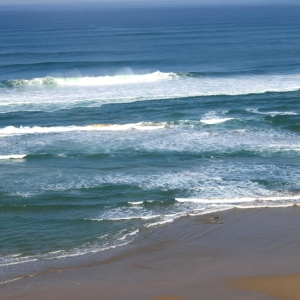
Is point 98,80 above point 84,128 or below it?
above

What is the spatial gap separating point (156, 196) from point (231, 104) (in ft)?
51.1

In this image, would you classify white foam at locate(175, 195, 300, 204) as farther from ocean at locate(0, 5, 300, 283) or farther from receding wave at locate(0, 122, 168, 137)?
receding wave at locate(0, 122, 168, 137)

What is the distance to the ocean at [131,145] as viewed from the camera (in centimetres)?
1980

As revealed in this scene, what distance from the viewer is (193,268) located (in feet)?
53.9

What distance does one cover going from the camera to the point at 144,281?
15.7m

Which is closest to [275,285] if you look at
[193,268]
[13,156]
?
[193,268]

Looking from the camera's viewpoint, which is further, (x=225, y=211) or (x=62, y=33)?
(x=62, y=33)

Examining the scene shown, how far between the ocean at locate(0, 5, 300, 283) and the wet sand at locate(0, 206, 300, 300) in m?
0.77

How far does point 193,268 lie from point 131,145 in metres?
13.0

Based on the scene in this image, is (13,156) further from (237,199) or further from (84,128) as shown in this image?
(237,199)

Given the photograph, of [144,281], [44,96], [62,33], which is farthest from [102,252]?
[62,33]

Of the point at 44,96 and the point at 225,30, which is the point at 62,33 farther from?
the point at 44,96

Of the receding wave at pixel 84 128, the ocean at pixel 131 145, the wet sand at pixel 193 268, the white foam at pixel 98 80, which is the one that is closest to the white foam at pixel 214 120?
the ocean at pixel 131 145

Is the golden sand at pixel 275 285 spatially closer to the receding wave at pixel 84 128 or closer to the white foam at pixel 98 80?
the receding wave at pixel 84 128
